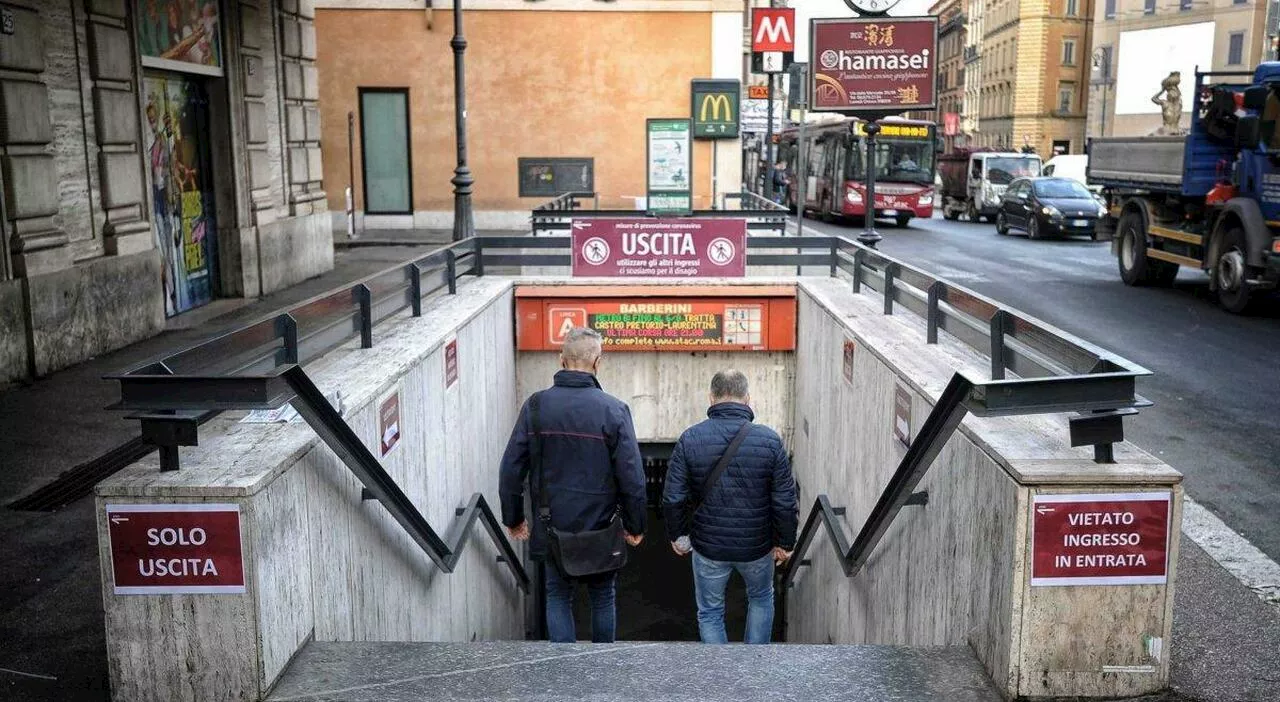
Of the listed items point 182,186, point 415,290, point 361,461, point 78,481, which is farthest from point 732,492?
point 182,186

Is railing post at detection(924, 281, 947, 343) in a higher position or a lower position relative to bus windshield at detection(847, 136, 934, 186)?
lower

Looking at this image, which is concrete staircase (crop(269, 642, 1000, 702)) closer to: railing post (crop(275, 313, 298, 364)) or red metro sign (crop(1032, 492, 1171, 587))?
red metro sign (crop(1032, 492, 1171, 587))

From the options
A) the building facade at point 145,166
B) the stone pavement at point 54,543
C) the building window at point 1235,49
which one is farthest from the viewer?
the building window at point 1235,49

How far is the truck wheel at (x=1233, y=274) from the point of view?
15.7 meters

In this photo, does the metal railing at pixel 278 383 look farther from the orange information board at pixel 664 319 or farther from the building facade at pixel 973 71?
the building facade at pixel 973 71

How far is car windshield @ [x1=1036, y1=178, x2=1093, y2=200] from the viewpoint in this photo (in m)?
29.9

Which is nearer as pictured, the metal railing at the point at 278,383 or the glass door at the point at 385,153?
the metal railing at the point at 278,383

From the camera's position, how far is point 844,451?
28.5ft

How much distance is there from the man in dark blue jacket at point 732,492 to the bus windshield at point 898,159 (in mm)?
28174

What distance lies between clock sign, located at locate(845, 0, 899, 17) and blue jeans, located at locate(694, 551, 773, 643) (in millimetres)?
8150

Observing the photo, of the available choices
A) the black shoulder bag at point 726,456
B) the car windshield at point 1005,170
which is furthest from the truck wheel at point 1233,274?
the car windshield at point 1005,170

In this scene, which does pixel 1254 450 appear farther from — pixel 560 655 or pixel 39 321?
pixel 39 321

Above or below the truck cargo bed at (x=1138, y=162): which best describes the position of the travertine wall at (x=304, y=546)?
below

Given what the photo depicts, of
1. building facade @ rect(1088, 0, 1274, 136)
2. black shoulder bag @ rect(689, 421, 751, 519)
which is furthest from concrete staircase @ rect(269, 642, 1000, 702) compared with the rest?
building facade @ rect(1088, 0, 1274, 136)
